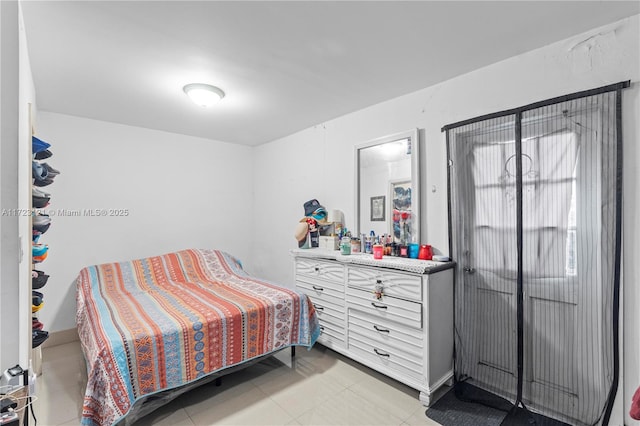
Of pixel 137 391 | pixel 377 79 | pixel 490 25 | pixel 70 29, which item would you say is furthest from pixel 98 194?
pixel 490 25

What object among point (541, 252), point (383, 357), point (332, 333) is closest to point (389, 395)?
point (383, 357)

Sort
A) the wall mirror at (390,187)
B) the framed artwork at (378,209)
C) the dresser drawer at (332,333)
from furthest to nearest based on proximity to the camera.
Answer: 1. the framed artwork at (378,209)
2. the dresser drawer at (332,333)
3. the wall mirror at (390,187)

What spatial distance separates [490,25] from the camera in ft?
5.74

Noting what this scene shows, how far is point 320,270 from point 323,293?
0.22 metres

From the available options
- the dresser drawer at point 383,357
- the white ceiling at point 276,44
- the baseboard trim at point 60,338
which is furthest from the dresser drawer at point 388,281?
the baseboard trim at point 60,338

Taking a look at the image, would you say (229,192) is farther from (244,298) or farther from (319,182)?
(244,298)

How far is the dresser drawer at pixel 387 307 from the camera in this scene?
7.04 ft

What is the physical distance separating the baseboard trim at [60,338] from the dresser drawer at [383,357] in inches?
117

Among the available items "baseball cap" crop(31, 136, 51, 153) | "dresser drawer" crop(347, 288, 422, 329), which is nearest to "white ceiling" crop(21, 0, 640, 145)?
"baseball cap" crop(31, 136, 51, 153)

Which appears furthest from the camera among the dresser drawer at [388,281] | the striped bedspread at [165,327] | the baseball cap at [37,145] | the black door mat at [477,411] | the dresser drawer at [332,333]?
the dresser drawer at [332,333]

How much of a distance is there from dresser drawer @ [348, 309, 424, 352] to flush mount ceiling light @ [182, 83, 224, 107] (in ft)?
7.16

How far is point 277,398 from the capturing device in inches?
87.2

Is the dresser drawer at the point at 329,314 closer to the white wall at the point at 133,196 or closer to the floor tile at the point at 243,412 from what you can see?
the floor tile at the point at 243,412

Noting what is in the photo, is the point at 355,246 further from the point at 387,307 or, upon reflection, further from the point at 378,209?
the point at 387,307
